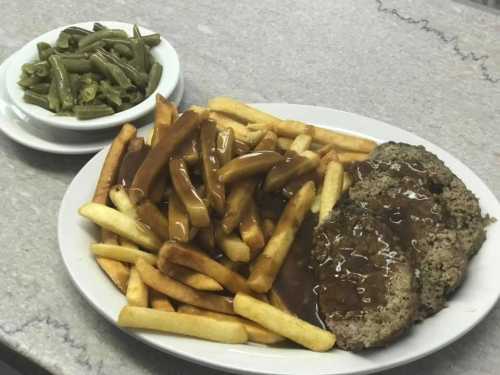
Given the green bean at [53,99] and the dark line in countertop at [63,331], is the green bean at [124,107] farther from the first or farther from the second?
the dark line in countertop at [63,331]

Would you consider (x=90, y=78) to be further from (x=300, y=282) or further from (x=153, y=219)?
(x=300, y=282)

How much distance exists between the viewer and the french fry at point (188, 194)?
6.36 feet

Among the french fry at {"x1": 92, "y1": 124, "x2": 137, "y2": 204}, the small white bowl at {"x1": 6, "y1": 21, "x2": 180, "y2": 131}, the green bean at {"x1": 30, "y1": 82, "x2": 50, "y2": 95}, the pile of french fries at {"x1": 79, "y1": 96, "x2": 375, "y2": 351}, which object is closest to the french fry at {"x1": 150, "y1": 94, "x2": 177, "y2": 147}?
the pile of french fries at {"x1": 79, "y1": 96, "x2": 375, "y2": 351}

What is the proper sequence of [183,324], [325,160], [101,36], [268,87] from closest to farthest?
[183,324] → [325,160] → [101,36] → [268,87]

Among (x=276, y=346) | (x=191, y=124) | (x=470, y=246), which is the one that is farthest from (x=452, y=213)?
(x=191, y=124)

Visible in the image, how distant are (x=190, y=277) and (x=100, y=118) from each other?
0.98 meters

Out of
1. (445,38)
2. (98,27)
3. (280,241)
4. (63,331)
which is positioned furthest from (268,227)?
(445,38)

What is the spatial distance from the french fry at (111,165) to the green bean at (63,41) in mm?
826

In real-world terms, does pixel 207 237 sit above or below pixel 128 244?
above

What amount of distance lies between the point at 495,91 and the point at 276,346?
193 cm

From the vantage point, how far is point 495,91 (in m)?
3.19

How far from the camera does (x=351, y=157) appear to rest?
239 centimetres

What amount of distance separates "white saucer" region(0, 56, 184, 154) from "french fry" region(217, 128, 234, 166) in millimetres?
494

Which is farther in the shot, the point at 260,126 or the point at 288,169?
the point at 260,126
